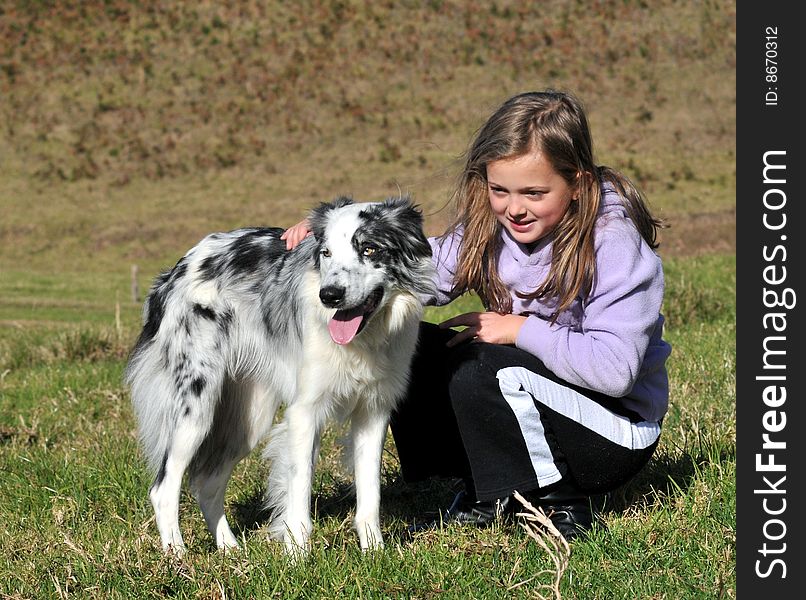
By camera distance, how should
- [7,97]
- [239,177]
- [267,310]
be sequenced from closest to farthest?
1. [267,310]
2. [239,177]
3. [7,97]

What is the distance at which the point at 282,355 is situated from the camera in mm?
4191

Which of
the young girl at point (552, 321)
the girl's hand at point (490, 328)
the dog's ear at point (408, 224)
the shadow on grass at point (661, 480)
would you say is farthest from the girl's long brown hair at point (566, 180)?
the shadow on grass at point (661, 480)

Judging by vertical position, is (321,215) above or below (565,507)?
above

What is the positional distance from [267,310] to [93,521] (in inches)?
48.4

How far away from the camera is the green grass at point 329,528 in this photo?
3.36 meters

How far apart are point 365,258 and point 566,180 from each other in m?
0.83

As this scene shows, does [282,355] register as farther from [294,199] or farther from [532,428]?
[294,199]

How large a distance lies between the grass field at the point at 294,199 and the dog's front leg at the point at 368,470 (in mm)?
115

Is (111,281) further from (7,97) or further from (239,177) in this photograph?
(7,97)

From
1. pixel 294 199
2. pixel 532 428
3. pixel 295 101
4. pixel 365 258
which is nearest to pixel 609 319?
pixel 532 428

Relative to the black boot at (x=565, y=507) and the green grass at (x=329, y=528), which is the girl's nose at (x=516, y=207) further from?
the green grass at (x=329, y=528)

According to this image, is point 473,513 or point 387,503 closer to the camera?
point 473,513

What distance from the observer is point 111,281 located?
1869cm
